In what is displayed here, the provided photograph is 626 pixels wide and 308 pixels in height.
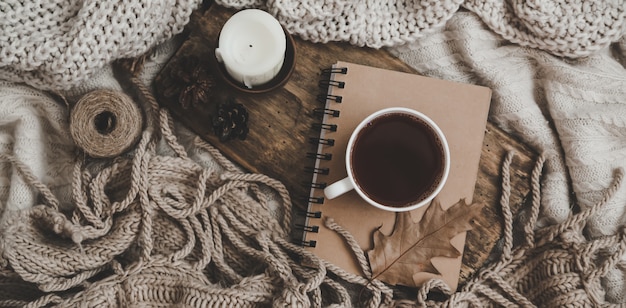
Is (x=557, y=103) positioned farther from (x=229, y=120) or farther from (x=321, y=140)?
(x=229, y=120)

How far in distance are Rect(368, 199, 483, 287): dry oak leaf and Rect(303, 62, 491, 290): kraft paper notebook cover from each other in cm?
1

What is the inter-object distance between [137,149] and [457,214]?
53 cm

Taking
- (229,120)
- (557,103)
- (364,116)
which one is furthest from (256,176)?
(557,103)

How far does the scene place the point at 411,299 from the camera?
925mm

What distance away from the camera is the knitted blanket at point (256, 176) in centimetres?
88

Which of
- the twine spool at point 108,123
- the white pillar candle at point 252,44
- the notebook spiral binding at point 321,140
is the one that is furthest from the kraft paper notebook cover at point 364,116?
the twine spool at point 108,123

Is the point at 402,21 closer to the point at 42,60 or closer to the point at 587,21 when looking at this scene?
the point at 587,21

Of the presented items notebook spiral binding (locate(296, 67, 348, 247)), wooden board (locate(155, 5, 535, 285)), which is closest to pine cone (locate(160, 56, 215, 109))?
wooden board (locate(155, 5, 535, 285))

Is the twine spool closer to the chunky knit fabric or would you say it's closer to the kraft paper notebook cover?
the chunky knit fabric

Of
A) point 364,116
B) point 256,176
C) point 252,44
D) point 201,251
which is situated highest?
point 252,44

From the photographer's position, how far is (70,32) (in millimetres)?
860

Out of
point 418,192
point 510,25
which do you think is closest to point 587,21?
point 510,25

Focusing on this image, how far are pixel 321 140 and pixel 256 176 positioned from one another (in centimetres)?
12

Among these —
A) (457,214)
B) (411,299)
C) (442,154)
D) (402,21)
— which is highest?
(402,21)
